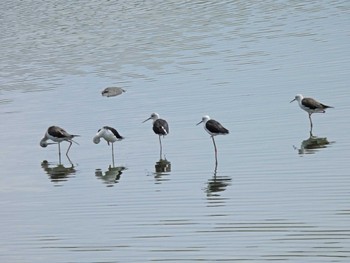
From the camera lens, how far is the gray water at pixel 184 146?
565 inches

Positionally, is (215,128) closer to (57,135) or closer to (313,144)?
(313,144)

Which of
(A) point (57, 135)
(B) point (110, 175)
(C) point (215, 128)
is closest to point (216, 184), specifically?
(B) point (110, 175)

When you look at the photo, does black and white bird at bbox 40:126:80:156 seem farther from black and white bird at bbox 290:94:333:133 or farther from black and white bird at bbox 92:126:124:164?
black and white bird at bbox 290:94:333:133

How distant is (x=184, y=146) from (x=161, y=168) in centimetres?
175

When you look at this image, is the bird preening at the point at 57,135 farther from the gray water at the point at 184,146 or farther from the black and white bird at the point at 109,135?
the black and white bird at the point at 109,135

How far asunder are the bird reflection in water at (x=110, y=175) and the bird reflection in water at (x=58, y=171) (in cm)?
57

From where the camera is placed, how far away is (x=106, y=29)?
4225 centimetres

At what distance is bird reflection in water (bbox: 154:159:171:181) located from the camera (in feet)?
60.8

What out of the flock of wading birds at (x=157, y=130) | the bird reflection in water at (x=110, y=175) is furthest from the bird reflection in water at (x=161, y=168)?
the flock of wading birds at (x=157, y=130)

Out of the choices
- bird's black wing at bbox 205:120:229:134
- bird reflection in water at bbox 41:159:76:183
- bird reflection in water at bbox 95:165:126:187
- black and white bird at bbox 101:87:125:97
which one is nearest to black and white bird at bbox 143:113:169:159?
bird's black wing at bbox 205:120:229:134

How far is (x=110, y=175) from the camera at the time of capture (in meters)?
19.2

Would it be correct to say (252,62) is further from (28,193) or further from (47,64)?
(28,193)

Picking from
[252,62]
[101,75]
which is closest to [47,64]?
[101,75]

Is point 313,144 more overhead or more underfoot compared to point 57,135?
more overhead
